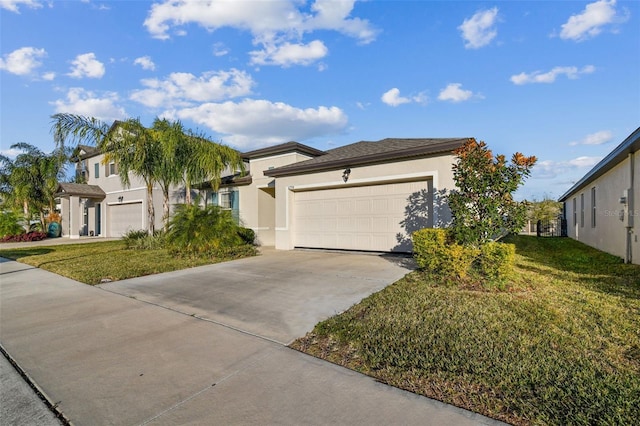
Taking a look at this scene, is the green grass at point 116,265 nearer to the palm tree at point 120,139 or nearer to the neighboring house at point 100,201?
the palm tree at point 120,139

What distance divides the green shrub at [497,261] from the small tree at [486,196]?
38 cm

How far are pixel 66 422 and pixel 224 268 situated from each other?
6.25 metres

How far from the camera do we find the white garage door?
20.6m

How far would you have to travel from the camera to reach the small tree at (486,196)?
6.14 m

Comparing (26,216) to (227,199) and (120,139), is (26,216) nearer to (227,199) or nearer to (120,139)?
(120,139)

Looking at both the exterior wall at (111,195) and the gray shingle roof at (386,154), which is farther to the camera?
the exterior wall at (111,195)

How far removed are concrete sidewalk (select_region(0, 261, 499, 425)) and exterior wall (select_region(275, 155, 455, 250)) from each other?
272 inches

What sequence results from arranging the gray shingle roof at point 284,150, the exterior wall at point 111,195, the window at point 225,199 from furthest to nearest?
the exterior wall at point 111,195, the window at point 225,199, the gray shingle roof at point 284,150

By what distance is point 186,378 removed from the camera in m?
2.94

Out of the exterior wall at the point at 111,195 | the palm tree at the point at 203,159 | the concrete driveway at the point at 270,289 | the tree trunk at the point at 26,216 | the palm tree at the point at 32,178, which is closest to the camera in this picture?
the concrete driveway at the point at 270,289

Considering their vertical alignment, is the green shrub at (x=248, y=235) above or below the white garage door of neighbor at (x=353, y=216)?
below

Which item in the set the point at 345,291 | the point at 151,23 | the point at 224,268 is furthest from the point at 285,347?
the point at 151,23

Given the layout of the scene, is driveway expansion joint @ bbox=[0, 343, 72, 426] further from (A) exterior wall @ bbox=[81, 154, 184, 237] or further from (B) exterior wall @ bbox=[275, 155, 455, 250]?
(A) exterior wall @ bbox=[81, 154, 184, 237]

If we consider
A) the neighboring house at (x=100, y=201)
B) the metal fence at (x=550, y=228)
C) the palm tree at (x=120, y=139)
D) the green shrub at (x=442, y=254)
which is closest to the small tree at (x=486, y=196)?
the green shrub at (x=442, y=254)
